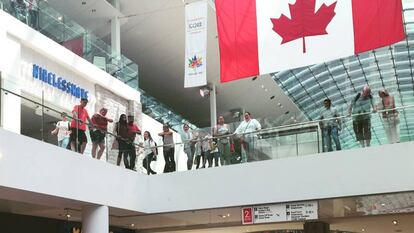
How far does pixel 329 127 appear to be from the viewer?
1304 cm

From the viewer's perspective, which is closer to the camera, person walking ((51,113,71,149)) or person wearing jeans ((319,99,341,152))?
person walking ((51,113,71,149))

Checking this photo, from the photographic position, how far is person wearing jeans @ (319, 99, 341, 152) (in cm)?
1293

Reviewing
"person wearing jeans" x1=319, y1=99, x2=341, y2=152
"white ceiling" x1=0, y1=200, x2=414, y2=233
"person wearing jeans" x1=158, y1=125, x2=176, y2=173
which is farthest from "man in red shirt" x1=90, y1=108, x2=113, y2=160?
"person wearing jeans" x1=319, y1=99, x2=341, y2=152

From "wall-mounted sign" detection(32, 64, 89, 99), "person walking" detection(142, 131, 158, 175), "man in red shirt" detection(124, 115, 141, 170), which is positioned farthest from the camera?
"wall-mounted sign" detection(32, 64, 89, 99)

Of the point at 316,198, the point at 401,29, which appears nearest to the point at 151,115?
the point at 316,198

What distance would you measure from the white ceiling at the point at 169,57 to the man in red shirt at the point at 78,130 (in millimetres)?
8422

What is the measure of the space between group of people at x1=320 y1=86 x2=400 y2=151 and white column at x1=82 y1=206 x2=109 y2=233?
15.8 ft

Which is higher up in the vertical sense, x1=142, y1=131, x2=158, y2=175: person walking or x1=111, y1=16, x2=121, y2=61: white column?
x1=111, y1=16, x2=121, y2=61: white column

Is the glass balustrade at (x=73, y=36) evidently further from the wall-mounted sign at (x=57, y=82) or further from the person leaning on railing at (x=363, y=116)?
the person leaning on railing at (x=363, y=116)

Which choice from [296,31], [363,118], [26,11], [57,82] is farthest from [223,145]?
[26,11]

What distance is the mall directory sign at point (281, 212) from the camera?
13.1m

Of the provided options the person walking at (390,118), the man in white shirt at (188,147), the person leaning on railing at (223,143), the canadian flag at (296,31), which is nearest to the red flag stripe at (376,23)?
the canadian flag at (296,31)

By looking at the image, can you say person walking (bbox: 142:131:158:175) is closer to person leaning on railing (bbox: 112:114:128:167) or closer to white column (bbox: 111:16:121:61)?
person leaning on railing (bbox: 112:114:128:167)

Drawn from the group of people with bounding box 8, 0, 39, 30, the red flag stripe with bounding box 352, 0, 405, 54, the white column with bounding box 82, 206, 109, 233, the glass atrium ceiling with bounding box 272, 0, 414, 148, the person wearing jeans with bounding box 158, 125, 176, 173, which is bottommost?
the white column with bounding box 82, 206, 109, 233
